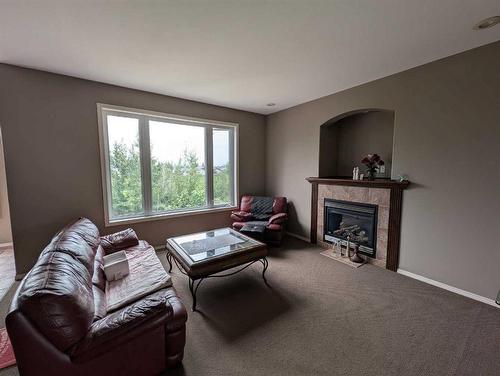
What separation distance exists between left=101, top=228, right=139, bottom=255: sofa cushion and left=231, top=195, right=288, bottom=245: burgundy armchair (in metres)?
1.73

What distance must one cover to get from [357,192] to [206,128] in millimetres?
2964

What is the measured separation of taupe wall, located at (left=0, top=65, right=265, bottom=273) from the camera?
263cm

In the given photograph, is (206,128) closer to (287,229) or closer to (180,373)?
(287,229)

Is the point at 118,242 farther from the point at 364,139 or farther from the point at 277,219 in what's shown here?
the point at 364,139

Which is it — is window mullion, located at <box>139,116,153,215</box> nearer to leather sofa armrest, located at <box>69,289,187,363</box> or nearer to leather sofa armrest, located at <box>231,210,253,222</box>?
leather sofa armrest, located at <box>231,210,253,222</box>

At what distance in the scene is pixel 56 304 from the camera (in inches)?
43.6

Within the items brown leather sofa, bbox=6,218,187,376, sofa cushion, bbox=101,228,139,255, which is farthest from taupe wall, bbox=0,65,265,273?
brown leather sofa, bbox=6,218,187,376

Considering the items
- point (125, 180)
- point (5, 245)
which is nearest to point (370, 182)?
point (125, 180)

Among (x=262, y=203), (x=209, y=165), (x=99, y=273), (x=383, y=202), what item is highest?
(x=209, y=165)

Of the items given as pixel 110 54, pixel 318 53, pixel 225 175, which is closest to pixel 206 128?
pixel 225 175

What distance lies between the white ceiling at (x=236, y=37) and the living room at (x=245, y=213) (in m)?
0.02

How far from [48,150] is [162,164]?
1475 mm

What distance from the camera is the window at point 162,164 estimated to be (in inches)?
132

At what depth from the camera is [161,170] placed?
380 cm
